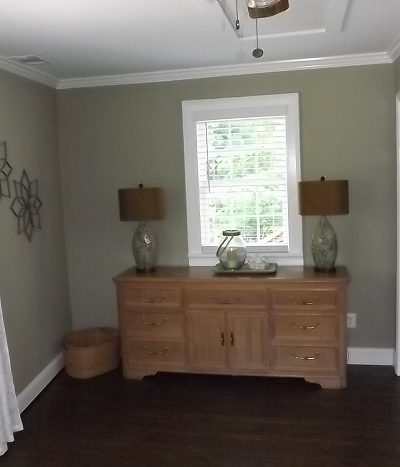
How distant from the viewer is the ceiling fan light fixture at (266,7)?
1957 millimetres

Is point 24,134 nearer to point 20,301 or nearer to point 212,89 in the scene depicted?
point 20,301

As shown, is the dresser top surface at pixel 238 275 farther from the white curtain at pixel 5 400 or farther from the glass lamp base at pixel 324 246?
the white curtain at pixel 5 400

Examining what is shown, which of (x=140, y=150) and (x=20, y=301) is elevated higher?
(x=140, y=150)

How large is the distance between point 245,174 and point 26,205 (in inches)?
64.1

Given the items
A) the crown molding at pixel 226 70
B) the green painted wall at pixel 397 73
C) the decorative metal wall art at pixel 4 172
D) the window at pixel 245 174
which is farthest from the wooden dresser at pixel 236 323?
the crown molding at pixel 226 70

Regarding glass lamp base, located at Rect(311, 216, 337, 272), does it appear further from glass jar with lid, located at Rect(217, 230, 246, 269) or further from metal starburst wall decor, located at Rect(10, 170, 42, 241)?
metal starburst wall decor, located at Rect(10, 170, 42, 241)

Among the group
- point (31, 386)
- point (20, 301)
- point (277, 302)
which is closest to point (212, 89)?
point (277, 302)

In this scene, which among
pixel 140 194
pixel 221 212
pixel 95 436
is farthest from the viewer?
pixel 221 212

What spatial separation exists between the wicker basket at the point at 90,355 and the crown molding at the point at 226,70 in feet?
6.56

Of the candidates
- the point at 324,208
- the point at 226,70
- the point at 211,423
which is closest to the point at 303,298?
the point at 324,208

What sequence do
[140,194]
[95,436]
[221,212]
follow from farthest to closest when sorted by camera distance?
[221,212] → [140,194] → [95,436]

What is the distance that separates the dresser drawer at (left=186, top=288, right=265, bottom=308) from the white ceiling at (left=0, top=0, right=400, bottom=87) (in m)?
1.61

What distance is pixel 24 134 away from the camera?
→ 361cm

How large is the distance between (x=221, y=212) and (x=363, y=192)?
1.07 meters
